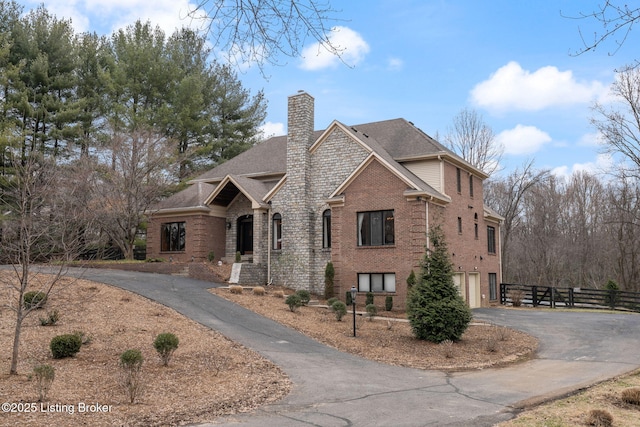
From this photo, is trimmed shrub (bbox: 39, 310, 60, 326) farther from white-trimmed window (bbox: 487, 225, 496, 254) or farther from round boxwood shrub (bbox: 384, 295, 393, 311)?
white-trimmed window (bbox: 487, 225, 496, 254)

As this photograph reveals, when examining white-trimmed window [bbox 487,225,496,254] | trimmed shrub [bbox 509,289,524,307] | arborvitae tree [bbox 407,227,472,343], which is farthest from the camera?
white-trimmed window [bbox 487,225,496,254]

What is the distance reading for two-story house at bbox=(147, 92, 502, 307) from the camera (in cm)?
2370

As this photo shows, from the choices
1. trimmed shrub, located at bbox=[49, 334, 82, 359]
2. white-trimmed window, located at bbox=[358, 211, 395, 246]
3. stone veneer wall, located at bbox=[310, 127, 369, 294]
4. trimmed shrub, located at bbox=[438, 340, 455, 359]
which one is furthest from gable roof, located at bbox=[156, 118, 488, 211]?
trimmed shrub, located at bbox=[49, 334, 82, 359]

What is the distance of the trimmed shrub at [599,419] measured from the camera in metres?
7.21

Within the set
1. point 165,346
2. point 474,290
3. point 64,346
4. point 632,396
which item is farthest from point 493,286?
point 64,346

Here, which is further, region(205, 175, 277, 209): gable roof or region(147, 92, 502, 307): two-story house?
region(205, 175, 277, 209): gable roof

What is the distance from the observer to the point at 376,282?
78.6ft

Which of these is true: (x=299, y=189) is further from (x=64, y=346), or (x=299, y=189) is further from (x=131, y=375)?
(x=131, y=375)

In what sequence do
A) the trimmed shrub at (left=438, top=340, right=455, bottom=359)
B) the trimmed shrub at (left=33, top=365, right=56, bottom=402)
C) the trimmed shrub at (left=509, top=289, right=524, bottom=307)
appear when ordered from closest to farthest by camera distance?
the trimmed shrub at (left=33, top=365, right=56, bottom=402), the trimmed shrub at (left=438, top=340, right=455, bottom=359), the trimmed shrub at (left=509, top=289, right=524, bottom=307)

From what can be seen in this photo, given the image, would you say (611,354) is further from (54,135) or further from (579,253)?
(579,253)

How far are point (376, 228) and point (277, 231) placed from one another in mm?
5963

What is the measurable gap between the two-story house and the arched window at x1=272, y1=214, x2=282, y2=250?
5 centimetres

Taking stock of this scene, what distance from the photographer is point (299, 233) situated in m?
26.5

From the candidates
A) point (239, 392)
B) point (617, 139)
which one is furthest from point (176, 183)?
point (617, 139)
